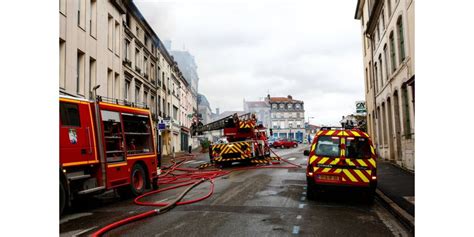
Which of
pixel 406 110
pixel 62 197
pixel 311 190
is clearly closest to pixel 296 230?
pixel 311 190

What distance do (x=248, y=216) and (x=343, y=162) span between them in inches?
124

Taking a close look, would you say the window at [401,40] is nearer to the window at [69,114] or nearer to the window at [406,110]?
the window at [406,110]

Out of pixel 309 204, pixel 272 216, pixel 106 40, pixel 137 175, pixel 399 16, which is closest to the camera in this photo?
pixel 272 216

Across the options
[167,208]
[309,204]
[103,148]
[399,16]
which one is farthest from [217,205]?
[399,16]

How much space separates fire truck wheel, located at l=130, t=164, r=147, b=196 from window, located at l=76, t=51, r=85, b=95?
8.57m

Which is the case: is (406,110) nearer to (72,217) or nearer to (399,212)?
(399,212)

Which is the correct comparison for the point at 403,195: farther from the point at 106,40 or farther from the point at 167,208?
the point at 106,40

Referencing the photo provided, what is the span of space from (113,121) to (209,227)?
15.7 feet

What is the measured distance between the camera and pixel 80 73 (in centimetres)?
1858

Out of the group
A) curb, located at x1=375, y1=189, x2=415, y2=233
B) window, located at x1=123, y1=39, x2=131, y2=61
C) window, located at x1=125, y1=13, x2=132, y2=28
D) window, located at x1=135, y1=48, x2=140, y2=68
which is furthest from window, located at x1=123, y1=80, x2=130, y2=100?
curb, located at x1=375, y1=189, x2=415, y2=233

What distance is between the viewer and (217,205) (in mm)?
8844

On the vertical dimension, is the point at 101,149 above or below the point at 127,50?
below

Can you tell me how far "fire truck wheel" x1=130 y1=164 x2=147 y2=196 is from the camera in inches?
426

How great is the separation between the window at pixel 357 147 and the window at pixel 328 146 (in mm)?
269
